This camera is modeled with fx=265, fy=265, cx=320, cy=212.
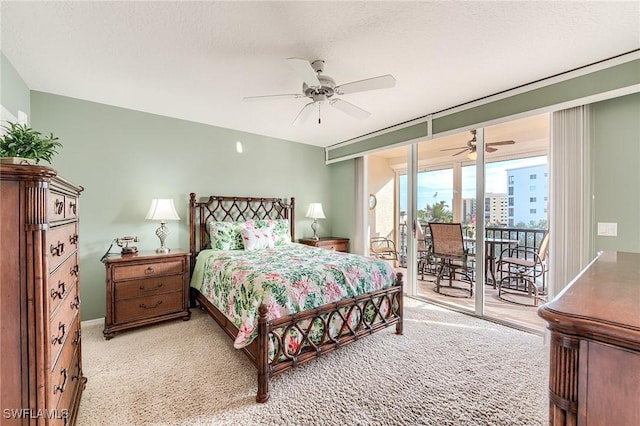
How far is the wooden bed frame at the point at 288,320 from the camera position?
1903mm

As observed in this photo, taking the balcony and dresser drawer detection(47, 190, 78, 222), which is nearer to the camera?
dresser drawer detection(47, 190, 78, 222)

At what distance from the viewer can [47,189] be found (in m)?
1.10

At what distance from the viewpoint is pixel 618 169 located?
2.40 metres

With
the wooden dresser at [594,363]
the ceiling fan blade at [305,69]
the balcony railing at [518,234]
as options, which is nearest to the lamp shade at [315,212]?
the balcony railing at [518,234]

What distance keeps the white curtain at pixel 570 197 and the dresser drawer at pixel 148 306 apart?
164 inches

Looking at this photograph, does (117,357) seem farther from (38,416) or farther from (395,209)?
(395,209)

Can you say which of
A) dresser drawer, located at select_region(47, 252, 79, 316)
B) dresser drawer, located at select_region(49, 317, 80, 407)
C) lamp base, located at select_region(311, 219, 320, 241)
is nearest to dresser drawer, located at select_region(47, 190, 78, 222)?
dresser drawer, located at select_region(47, 252, 79, 316)

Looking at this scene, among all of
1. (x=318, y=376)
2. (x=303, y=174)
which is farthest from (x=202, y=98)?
(x=318, y=376)

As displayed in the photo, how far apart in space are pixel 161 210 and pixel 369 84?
279 cm

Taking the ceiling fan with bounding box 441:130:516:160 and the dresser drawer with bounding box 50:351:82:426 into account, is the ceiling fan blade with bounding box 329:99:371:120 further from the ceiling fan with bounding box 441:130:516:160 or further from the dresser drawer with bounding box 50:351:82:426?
the dresser drawer with bounding box 50:351:82:426

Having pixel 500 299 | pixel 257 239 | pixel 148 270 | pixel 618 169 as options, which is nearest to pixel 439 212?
pixel 500 299

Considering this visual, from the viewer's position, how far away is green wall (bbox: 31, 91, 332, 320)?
309 centimetres

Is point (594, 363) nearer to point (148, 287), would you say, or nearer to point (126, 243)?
point (148, 287)

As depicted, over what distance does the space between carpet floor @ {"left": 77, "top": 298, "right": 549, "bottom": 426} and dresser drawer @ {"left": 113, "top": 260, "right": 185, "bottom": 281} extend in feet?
2.06
